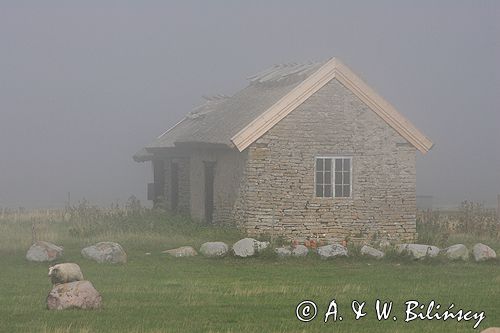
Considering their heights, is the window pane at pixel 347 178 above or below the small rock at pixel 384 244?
above

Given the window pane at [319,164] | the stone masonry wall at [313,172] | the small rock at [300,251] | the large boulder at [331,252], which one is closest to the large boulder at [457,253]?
the large boulder at [331,252]

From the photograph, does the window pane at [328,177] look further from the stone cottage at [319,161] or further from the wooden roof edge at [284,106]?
the wooden roof edge at [284,106]

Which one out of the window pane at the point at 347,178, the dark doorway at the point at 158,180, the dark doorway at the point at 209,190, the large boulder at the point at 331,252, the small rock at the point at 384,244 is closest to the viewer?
the large boulder at the point at 331,252

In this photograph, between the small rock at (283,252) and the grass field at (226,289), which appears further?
the small rock at (283,252)

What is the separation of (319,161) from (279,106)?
2.55 metres

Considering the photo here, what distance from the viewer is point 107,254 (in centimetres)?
2706

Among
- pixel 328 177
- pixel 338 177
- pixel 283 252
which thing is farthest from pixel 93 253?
pixel 338 177

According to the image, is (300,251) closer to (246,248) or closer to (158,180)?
(246,248)

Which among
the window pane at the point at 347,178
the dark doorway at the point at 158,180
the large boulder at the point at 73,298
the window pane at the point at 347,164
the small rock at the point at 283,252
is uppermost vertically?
the window pane at the point at 347,164

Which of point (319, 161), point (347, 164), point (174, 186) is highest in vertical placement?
point (319, 161)

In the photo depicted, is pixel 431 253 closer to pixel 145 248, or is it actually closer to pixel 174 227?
pixel 145 248

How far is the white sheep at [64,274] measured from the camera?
20.4 meters

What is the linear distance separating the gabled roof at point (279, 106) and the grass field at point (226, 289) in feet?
12.4

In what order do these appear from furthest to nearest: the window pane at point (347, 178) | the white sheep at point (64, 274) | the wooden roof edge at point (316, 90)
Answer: the window pane at point (347, 178) < the wooden roof edge at point (316, 90) < the white sheep at point (64, 274)
